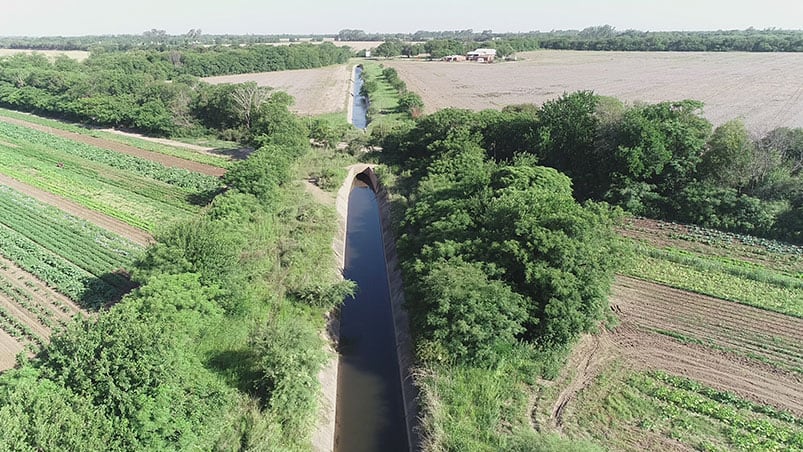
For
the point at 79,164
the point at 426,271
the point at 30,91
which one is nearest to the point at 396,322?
the point at 426,271

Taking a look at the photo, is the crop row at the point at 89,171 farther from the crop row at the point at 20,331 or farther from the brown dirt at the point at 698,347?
the brown dirt at the point at 698,347

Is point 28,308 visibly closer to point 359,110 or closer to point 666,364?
point 666,364

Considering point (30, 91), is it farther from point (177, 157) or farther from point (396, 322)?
point (396, 322)

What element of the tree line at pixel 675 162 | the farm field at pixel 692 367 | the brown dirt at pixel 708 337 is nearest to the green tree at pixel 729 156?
the tree line at pixel 675 162

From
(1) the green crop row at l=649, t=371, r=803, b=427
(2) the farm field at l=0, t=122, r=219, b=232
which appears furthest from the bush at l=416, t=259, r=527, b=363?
(2) the farm field at l=0, t=122, r=219, b=232

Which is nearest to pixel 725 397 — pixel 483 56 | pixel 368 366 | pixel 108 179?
pixel 368 366
